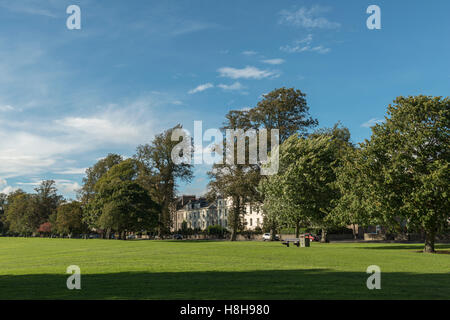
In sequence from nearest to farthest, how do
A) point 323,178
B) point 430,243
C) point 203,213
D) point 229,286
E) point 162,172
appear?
point 229,286
point 430,243
point 323,178
point 162,172
point 203,213

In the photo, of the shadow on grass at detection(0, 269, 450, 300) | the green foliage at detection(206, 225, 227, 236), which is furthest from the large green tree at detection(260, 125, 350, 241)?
the green foliage at detection(206, 225, 227, 236)

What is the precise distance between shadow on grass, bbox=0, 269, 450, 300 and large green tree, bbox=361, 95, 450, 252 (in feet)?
59.1

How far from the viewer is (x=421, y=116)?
34.7 meters

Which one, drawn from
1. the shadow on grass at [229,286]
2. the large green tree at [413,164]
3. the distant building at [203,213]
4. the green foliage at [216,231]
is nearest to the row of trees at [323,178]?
the large green tree at [413,164]

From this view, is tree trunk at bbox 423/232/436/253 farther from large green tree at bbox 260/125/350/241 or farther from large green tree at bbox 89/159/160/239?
large green tree at bbox 89/159/160/239

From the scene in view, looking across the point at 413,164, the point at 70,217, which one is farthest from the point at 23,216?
the point at 413,164

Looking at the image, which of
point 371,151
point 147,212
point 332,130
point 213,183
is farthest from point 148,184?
point 371,151

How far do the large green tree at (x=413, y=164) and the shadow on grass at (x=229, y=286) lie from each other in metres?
18.0

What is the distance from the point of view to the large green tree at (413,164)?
33.0 metres

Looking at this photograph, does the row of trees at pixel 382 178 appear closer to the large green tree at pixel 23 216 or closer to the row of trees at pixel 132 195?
the row of trees at pixel 132 195

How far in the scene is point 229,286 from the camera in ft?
41.8

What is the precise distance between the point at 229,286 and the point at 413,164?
26.1 meters

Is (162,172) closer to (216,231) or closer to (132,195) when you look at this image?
(132,195)

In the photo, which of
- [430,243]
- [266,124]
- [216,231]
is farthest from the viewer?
[216,231]
